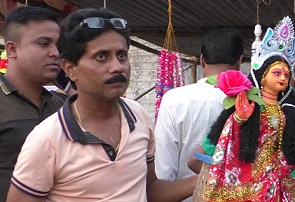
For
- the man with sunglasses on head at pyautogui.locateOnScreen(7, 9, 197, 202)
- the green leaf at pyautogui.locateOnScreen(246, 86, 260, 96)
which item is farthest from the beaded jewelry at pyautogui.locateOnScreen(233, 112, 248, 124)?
the man with sunglasses on head at pyautogui.locateOnScreen(7, 9, 197, 202)

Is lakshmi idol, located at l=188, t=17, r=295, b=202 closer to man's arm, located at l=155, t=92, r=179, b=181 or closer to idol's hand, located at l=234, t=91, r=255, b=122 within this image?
idol's hand, located at l=234, t=91, r=255, b=122

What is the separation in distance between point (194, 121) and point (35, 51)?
0.92 meters

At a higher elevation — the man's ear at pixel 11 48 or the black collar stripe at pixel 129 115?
the man's ear at pixel 11 48

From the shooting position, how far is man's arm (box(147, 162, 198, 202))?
1.56 meters

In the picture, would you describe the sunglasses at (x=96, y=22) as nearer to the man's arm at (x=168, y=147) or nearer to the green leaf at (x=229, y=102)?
the green leaf at (x=229, y=102)

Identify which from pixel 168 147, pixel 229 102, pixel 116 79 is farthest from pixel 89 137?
pixel 168 147

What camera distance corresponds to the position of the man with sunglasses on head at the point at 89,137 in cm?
122

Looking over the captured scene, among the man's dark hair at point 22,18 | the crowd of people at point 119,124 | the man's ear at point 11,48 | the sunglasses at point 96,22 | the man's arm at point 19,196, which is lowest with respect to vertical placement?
the man's arm at point 19,196

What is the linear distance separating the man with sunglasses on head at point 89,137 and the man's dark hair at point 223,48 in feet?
3.03

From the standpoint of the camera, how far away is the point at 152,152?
1.55m

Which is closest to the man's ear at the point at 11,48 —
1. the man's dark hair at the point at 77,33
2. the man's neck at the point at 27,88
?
the man's neck at the point at 27,88

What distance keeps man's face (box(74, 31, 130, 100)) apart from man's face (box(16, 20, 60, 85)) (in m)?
0.66

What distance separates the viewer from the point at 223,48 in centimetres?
220

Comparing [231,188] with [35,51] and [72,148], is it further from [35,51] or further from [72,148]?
[35,51]
